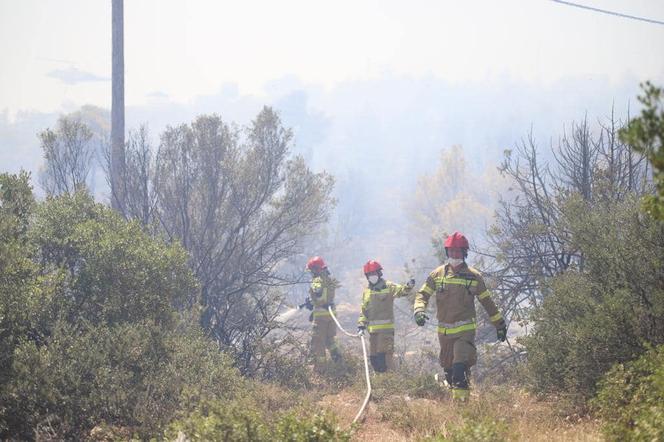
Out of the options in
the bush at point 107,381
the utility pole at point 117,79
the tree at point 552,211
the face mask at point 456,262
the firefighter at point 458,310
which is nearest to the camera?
the bush at point 107,381

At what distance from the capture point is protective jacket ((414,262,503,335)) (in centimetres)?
698

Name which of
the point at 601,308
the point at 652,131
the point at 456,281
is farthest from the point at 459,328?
the point at 652,131

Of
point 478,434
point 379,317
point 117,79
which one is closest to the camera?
point 478,434

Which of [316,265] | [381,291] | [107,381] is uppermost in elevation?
[316,265]

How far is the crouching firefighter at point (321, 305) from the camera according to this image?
11102 mm

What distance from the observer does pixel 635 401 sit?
14.0ft

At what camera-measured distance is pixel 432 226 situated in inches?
2242

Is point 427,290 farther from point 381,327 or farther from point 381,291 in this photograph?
point 381,327

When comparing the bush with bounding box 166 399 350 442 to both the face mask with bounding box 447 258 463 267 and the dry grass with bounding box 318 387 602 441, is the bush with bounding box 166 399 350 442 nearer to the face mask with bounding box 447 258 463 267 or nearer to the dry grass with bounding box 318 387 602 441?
the dry grass with bounding box 318 387 602 441

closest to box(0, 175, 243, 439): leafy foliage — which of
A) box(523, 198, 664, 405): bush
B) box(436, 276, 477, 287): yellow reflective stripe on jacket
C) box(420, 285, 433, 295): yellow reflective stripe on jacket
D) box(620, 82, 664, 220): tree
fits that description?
box(420, 285, 433, 295): yellow reflective stripe on jacket

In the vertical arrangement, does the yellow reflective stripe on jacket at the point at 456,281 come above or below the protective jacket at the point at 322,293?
above

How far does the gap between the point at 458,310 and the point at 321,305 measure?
15.0 ft

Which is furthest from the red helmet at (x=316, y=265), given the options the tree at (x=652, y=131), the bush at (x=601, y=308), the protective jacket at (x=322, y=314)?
the tree at (x=652, y=131)

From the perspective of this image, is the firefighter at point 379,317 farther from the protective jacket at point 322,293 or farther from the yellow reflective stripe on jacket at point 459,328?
the yellow reflective stripe on jacket at point 459,328
